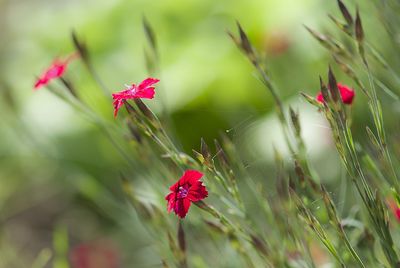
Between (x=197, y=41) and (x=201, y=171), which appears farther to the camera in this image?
(x=197, y=41)

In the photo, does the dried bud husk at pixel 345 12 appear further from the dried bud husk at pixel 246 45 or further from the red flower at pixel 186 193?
the red flower at pixel 186 193

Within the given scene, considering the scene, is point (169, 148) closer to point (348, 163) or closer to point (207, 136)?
point (348, 163)

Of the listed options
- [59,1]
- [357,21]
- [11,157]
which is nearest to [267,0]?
[11,157]

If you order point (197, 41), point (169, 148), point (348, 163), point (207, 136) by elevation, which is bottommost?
point (207, 136)

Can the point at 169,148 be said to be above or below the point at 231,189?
above

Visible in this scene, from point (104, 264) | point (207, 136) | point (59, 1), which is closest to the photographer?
point (104, 264)

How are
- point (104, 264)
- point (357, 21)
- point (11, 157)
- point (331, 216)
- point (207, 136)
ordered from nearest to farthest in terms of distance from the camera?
point (331, 216) → point (357, 21) → point (104, 264) → point (207, 136) → point (11, 157)

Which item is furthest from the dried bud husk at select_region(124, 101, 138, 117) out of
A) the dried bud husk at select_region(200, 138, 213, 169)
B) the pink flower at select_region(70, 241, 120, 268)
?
the pink flower at select_region(70, 241, 120, 268)
